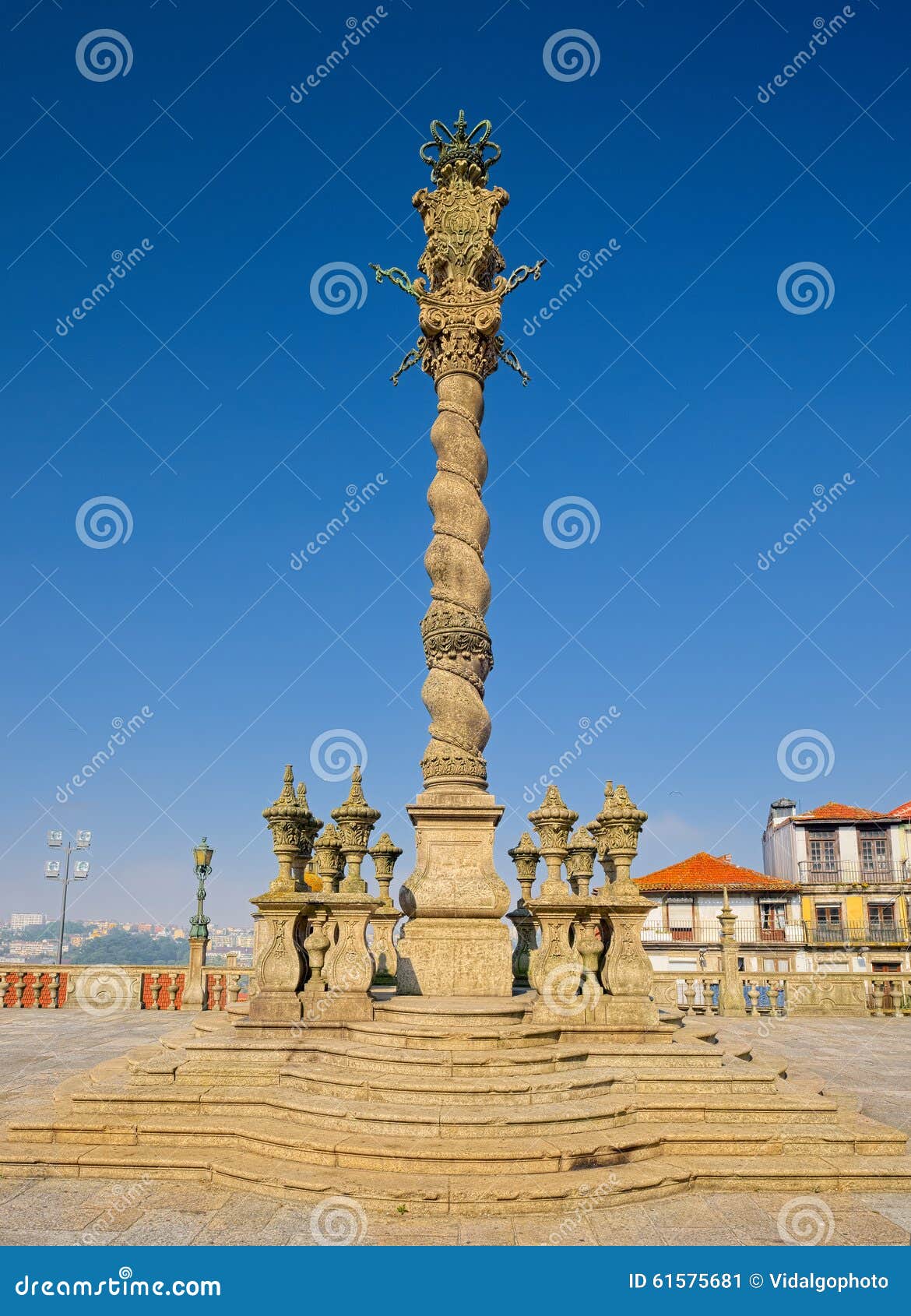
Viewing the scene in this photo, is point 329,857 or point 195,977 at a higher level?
point 329,857

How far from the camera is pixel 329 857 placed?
12555 millimetres

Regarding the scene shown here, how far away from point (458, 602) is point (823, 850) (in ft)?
140

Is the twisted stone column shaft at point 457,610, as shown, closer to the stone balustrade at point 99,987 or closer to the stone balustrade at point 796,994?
the stone balustrade at point 796,994

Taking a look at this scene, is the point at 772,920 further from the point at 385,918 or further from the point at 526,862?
the point at 385,918

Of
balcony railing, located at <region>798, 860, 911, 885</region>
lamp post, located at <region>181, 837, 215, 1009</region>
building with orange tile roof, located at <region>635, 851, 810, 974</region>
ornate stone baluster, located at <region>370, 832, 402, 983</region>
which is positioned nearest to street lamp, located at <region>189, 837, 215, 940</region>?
lamp post, located at <region>181, 837, 215, 1009</region>

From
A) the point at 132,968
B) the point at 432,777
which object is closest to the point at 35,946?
the point at 132,968

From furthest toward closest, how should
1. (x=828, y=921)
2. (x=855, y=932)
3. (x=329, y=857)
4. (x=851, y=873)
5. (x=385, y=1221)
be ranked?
(x=851, y=873) → (x=828, y=921) → (x=855, y=932) → (x=329, y=857) → (x=385, y=1221)

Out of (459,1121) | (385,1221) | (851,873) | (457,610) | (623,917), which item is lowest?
(385,1221)

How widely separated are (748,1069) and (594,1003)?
1.77 meters

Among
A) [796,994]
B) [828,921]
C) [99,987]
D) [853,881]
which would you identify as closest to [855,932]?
[828,921]

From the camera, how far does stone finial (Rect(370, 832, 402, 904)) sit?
15.1 m

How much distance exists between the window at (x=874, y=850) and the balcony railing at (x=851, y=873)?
0.14ft

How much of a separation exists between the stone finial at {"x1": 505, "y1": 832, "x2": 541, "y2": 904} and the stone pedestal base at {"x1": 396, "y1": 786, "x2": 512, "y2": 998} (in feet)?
11.7

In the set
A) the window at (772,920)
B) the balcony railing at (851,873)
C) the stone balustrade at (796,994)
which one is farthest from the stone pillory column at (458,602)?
the balcony railing at (851,873)
